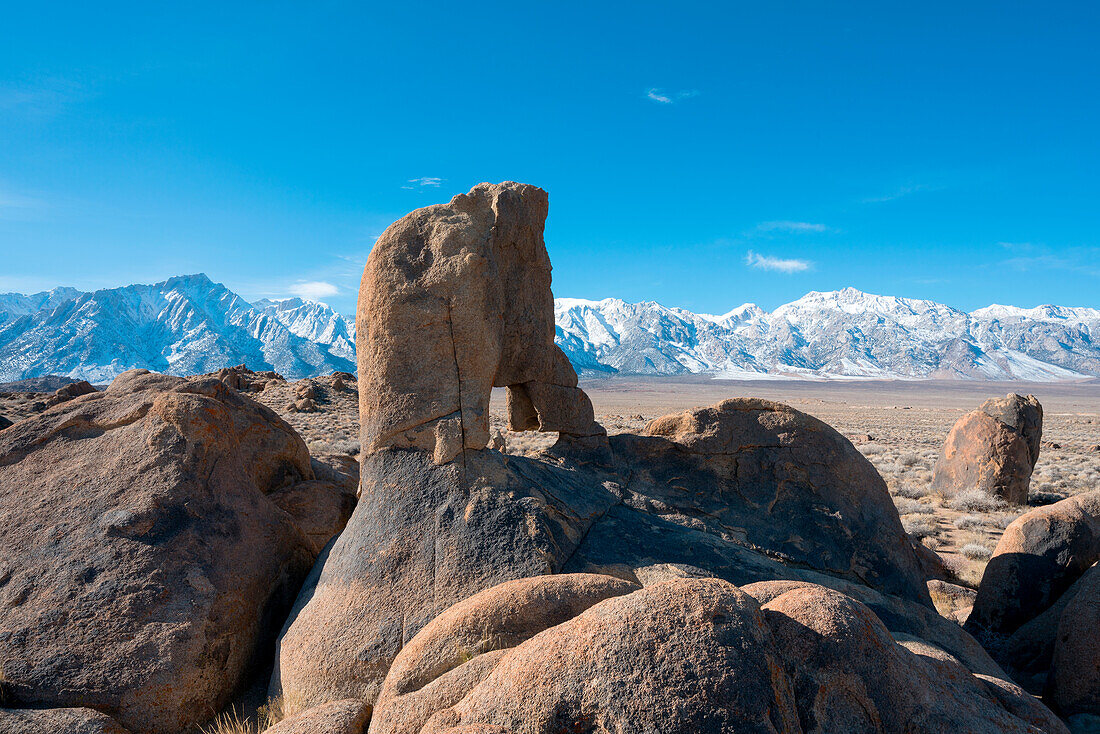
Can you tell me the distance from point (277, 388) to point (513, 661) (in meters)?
36.0

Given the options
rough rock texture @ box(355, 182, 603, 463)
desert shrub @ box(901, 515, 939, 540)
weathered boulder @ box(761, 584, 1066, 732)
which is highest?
rough rock texture @ box(355, 182, 603, 463)

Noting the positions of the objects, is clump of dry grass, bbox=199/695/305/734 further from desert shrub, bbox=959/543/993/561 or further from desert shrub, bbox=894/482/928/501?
desert shrub, bbox=894/482/928/501

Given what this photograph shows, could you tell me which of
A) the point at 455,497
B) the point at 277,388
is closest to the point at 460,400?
the point at 455,497

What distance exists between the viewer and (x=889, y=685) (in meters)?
3.09

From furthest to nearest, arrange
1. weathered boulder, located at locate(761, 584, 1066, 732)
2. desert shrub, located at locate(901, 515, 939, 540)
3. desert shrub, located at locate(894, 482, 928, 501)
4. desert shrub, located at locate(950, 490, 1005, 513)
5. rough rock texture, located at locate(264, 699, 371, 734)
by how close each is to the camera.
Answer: desert shrub, located at locate(894, 482, 928, 501) → desert shrub, located at locate(950, 490, 1005, 513) → desert shrub, located at locate(901, 515, 939, 540) → rough rock texture, located at locate(264, 699, 371, 734) → weathered boulder, located at locate(761, 584, 1066, 732)

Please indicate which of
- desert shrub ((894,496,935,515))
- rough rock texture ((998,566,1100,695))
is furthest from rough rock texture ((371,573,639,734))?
desert shrub ((894,496,935,515))

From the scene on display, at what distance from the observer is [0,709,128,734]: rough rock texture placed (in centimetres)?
381

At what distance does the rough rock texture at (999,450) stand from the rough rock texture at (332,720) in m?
15.5

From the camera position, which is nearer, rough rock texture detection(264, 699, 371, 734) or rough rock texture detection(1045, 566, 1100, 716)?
rough rock texture detection(264, 699, 371, 734)

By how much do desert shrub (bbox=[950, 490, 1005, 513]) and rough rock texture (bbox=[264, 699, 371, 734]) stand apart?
14.9 meters

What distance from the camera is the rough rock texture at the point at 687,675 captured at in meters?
2.52

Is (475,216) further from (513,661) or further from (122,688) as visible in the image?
(122,688)

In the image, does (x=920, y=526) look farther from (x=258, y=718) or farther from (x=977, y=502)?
(x=258, y=718)

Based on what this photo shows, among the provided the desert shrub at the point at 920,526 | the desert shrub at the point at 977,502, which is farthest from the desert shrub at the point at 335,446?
the desert shrub at the point at 977,502
